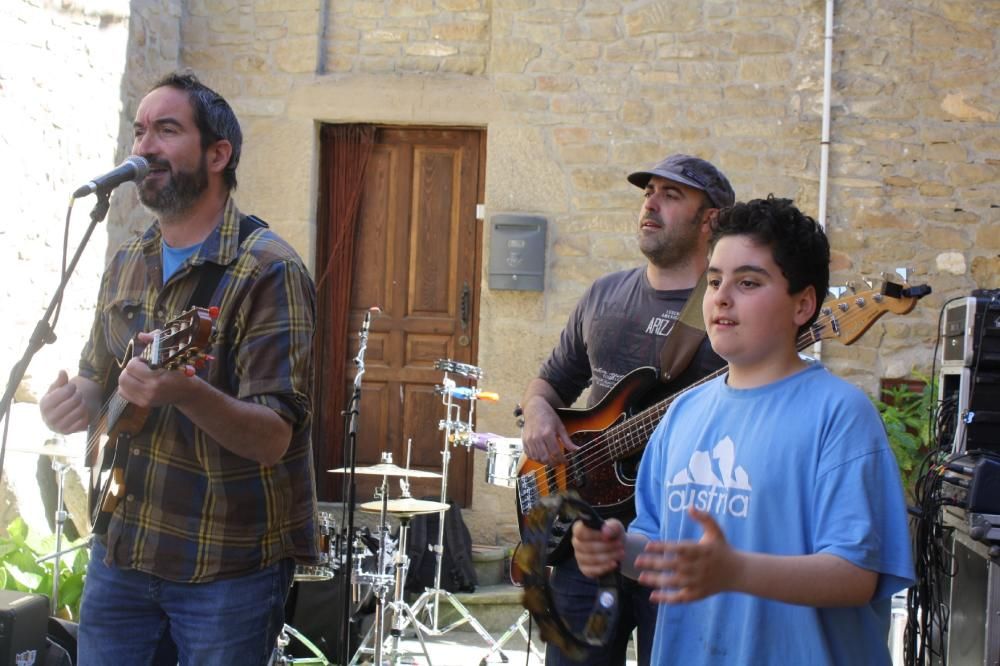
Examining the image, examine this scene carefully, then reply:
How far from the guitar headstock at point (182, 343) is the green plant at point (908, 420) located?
496 centimetres

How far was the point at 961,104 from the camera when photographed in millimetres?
7016

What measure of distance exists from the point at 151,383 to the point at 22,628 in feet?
7.09

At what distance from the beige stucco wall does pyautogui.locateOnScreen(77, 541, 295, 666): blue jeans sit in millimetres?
4715

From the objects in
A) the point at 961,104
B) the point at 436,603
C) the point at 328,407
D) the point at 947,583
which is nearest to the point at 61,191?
the point at 328,407

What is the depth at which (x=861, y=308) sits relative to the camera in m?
2.84

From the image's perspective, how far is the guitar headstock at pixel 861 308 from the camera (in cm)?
281

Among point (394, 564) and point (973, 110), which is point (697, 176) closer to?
point (394, 564)

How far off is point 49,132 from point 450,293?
8.88ft

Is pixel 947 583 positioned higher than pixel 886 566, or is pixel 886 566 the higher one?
pixel 886 566

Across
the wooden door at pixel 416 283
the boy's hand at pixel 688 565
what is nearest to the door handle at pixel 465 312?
the wooden door at pixel 416 283

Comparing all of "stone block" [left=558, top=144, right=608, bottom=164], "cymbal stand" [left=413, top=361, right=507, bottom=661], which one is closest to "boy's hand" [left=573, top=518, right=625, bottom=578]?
"cymbal stand" [left=413, top=361, right=507, bottom=661]

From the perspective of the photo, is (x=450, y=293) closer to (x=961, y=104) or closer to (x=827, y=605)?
(x=961, y=104)

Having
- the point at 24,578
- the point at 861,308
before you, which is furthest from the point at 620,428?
the point at 24,578

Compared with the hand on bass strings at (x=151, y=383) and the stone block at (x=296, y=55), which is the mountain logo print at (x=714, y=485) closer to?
the hand on bass strings at (x=151, y=383)
